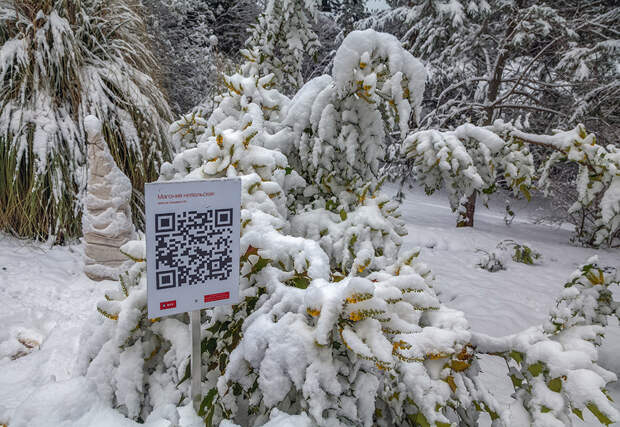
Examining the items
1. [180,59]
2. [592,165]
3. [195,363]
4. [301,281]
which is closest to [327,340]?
[301,281]

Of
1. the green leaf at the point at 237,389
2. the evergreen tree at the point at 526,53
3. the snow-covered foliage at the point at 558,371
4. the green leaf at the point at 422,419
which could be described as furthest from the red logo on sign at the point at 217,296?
the evergreen tree at the point at 526,53

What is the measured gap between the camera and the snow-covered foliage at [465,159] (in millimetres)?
Answer: 1691

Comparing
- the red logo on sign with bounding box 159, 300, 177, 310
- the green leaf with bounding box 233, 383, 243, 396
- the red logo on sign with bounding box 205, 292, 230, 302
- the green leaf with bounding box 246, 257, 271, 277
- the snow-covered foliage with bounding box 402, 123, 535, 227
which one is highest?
the snow-covered foliage with bounding box 402, 123, 535, 227

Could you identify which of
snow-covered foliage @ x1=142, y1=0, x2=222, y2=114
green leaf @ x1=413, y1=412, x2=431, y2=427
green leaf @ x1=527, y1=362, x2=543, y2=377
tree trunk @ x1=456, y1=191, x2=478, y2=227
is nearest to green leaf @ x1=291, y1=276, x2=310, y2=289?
green leaf @ x1=413, y1=412, x2=431, y2=427

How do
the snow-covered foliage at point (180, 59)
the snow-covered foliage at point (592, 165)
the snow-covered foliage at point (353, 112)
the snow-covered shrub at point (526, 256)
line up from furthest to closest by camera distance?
the snow-covered foliage at point (180, 59) → the snow-covered shrub at point (526, 256) → the snow-covered foliage at point (592, 165) → the snow-covered foliage at point (353, 112)

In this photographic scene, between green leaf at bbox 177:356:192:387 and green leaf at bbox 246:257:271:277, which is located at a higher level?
green leaf at bbox 246:257:271:277

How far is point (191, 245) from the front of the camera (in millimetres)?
1149

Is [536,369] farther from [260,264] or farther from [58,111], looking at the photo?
[58,111]

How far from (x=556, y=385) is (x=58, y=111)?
12.7 ft

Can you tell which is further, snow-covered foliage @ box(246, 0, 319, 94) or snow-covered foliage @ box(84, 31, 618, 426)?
snow-covered foliage @ box(246, 0, 319, 94)

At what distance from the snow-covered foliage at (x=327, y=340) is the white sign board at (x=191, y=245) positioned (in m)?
0.10

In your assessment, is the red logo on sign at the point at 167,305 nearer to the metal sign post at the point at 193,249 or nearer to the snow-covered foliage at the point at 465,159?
the metal sign post at the point at 193,249

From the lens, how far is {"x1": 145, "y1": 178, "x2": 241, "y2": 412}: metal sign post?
109 cm

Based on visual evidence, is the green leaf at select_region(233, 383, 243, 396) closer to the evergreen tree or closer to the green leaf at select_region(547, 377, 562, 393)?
the green leaf at select_region(547, 377, 562, 393)
